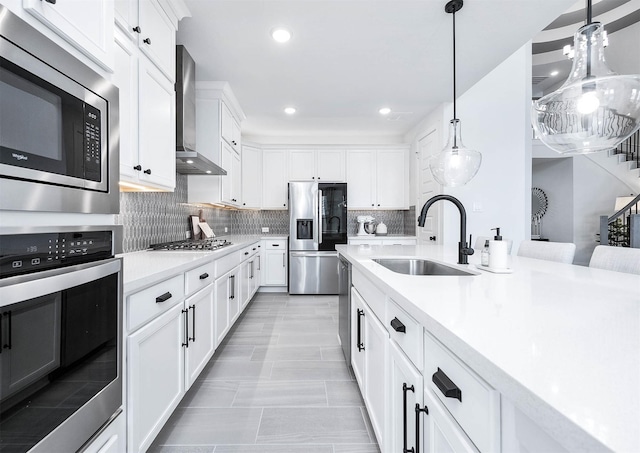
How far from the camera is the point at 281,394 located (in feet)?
6.71

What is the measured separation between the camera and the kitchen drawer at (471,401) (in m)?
0.57

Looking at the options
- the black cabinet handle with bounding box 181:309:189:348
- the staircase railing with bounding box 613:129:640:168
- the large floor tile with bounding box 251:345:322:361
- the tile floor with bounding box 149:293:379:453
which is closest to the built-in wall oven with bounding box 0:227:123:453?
the black cabinet handle with bounding box 181:309:189:348

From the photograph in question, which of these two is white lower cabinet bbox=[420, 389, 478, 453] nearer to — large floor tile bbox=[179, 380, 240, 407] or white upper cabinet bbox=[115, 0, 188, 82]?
large floor tile bbox=[179, 380, 240, 407]

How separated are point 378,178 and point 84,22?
4.66 metres

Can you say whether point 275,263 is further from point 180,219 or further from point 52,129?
point 52,129

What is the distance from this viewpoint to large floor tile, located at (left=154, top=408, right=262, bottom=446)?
1.62 meters

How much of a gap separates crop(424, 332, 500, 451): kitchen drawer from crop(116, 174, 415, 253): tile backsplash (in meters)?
2.16

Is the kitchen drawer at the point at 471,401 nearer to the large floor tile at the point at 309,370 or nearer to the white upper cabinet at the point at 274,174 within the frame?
the large floor tile at the point at 309,370

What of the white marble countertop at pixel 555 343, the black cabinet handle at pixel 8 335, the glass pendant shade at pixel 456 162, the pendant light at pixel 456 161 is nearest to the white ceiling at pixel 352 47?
the pendant light at pixel 456 161

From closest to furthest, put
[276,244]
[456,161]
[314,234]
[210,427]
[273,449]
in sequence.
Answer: [273,449] → [210,427] → [456,161] → [314,234] → [276,244]

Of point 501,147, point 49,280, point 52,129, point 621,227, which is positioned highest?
point 501,147

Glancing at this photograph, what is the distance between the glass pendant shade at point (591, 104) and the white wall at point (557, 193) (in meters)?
6.54

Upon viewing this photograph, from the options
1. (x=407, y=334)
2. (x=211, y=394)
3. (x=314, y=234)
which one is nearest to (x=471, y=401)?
(x=407, y=334)

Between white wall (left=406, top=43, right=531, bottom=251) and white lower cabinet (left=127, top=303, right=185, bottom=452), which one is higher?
white wall (left=406, top=43, right=531, bottom=251)
